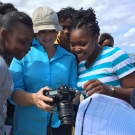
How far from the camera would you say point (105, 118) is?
0.76 m

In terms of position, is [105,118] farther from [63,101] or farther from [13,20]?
[13,20]

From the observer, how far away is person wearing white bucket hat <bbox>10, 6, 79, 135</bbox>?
1.80 meters

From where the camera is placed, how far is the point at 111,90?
161cm

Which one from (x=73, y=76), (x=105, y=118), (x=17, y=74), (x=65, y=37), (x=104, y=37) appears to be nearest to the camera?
(x=105, y=118)

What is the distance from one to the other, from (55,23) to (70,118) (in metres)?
0.84

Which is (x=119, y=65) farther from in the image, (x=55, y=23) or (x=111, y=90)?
(x=55, y=23)

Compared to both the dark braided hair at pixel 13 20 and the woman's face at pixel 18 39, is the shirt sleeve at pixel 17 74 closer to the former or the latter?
the woman's face at pixel 18 39

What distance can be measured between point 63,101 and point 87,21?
28.4 inches

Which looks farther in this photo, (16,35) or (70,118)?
(16,35)

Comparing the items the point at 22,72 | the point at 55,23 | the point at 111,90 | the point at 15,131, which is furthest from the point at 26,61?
the point at 111,90

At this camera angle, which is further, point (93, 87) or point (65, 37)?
point (65, 37)

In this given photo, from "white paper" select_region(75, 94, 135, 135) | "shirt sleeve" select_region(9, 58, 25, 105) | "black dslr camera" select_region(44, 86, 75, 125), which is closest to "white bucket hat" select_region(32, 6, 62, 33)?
"shirt sleeve" select_region(9, 58, 25, 105)

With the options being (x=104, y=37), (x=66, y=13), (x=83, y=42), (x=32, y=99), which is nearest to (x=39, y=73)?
(x=32, y=99)

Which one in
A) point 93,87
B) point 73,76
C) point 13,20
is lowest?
point 93,87
